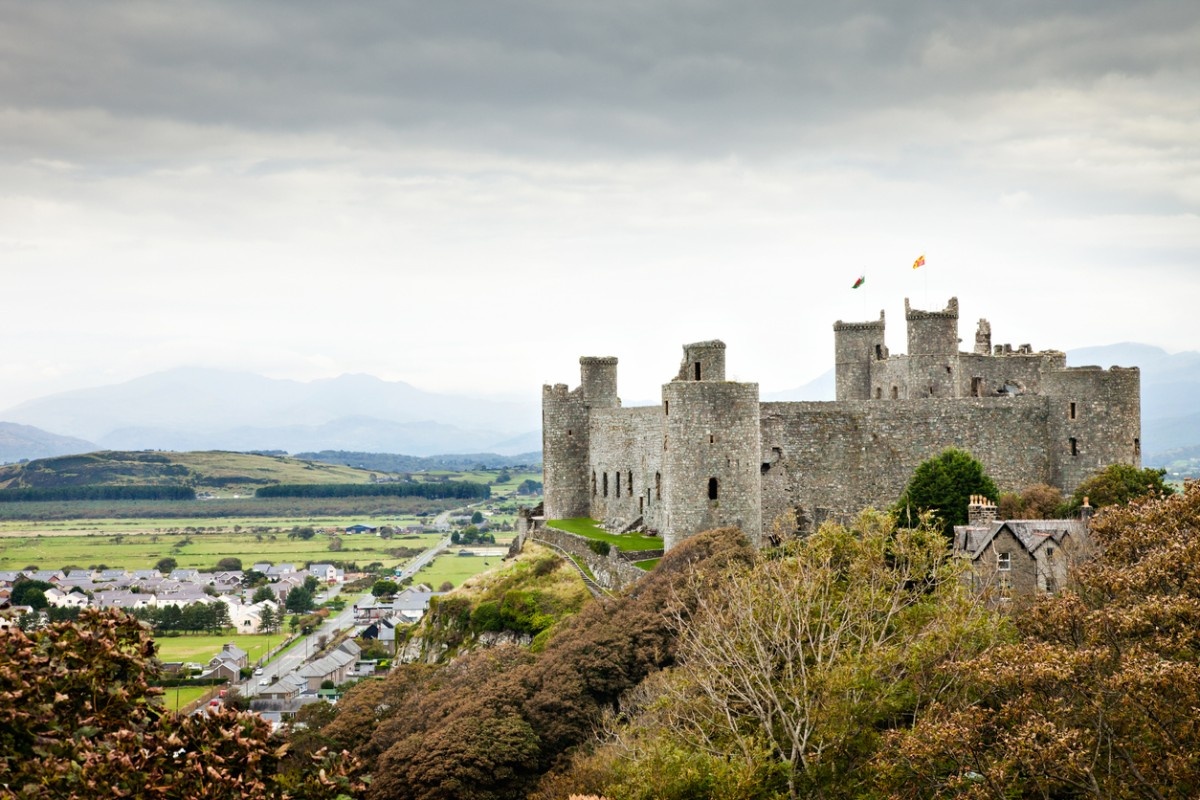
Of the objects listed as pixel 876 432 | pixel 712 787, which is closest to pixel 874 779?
pixel 712 787

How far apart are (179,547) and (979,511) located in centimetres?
14422

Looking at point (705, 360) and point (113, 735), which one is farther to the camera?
point (705, 360)

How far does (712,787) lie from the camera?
23.4 meters

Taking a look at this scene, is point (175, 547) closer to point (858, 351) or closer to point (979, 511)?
point (858, 351)

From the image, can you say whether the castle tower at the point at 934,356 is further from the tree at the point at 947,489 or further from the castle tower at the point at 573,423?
the castle tower at the point at 573,423

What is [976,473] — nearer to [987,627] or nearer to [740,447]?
[740,447]

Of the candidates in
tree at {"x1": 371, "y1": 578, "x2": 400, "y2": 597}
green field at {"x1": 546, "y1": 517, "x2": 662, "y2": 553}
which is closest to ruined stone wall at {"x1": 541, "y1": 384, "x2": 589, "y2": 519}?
green field at {"x1": 546, "y1": 517, "x2": 662, "y2": 553}

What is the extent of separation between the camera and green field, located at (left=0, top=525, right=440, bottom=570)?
15375cm

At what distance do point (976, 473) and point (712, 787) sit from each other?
21499 mm

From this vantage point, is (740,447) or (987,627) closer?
(987,627)

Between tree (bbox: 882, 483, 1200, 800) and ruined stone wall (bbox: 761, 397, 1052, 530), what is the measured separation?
24.0 m

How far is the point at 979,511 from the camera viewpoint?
129ft

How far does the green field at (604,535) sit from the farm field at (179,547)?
10243 cm

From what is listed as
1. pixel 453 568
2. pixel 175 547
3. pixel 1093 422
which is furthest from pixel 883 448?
pixel 175 547
